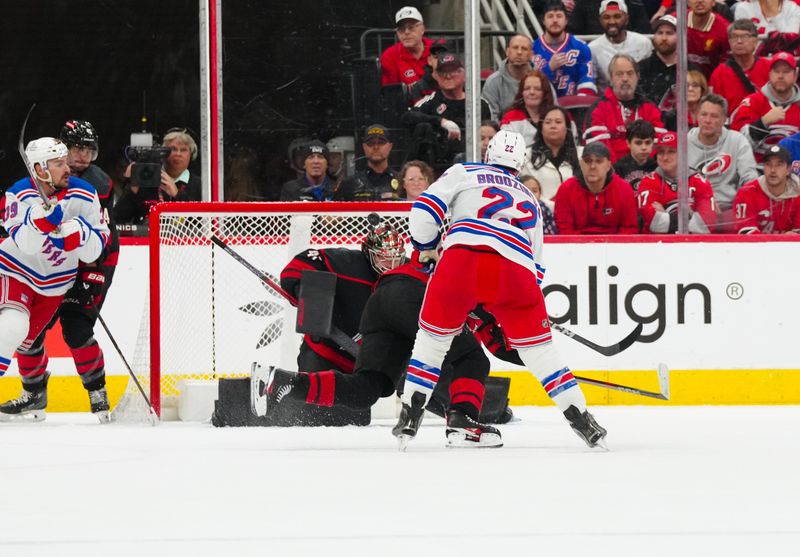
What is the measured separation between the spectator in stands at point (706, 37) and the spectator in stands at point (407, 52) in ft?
4.41

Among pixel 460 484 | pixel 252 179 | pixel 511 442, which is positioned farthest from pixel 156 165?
pixel 460 484

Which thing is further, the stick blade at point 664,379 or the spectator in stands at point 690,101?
the spectator in stands at point 690,101

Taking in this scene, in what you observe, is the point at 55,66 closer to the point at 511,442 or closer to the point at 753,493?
the point at 511,442

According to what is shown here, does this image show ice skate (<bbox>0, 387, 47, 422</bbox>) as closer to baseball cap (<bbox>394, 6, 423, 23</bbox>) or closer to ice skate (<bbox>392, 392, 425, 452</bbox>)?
ice skate (<bbox>392, 392, 425, 452</bbox>)

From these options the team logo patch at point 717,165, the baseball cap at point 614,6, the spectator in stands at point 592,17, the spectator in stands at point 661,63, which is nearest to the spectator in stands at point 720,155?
the team logo patch at point 717,165

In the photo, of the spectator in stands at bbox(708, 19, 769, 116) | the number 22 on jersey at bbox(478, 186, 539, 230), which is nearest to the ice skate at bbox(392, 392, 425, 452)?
the number 22 on jersey at bbox(478, 186, 539, 230)

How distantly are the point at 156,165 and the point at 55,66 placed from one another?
709 mm

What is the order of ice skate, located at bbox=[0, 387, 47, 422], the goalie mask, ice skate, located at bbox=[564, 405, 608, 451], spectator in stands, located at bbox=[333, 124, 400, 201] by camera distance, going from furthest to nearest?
spectator in stands, located at bbox=[333, 124, 400, 201]
ice skate, located at bbox=[0, 387, 47, 422]
the goalie mask
ice skate, located at bbox=[564, 405, 608, 451]

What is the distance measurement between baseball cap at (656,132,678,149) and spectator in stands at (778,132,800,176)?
575 mm

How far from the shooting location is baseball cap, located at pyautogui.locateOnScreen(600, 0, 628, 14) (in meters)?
6.92

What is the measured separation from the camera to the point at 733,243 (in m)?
6.34

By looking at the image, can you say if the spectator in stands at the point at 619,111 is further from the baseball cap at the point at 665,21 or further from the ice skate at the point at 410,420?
the ice skate at the point at 410,420

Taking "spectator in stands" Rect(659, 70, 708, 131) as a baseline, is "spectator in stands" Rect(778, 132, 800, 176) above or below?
below

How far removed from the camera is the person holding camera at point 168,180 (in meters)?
6.25
